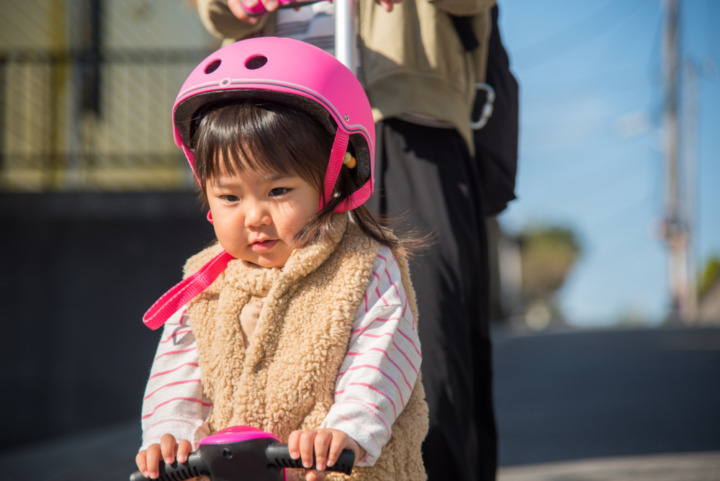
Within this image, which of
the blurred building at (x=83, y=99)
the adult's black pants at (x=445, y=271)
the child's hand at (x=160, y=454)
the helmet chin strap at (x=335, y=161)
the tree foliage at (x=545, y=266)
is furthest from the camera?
the tree foliage at (x=545, y=266)

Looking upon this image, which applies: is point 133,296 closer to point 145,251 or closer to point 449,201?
point 145,251

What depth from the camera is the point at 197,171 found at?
198cm

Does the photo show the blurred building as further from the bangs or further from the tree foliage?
the tree foliage

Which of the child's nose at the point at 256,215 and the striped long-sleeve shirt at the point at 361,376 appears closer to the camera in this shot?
the striped long-sleeve shirt at the point at 361,376

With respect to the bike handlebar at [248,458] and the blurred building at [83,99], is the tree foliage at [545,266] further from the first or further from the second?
the bike handlebar at [248,458]

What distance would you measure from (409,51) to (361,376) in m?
1.08

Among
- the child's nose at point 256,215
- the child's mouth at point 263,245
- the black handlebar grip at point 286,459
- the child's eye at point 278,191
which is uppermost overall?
the child's eye at point 278,191

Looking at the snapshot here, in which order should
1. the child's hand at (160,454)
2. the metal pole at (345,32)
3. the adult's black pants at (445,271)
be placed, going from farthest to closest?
the adult's black pants at (445,271)
the metal pole at (345,32)
the child's hand at (160,454)

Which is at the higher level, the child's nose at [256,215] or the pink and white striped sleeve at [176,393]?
the child's nose at [256,215]

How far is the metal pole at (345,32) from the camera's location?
2.20m

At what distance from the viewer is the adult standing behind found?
234 cm

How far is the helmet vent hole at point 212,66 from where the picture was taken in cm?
192

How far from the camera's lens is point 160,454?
1728mm

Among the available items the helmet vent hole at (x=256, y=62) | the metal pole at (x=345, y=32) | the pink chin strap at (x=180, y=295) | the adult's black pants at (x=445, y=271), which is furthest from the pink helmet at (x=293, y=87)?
the adult's black pants at (x=445, y=271)
